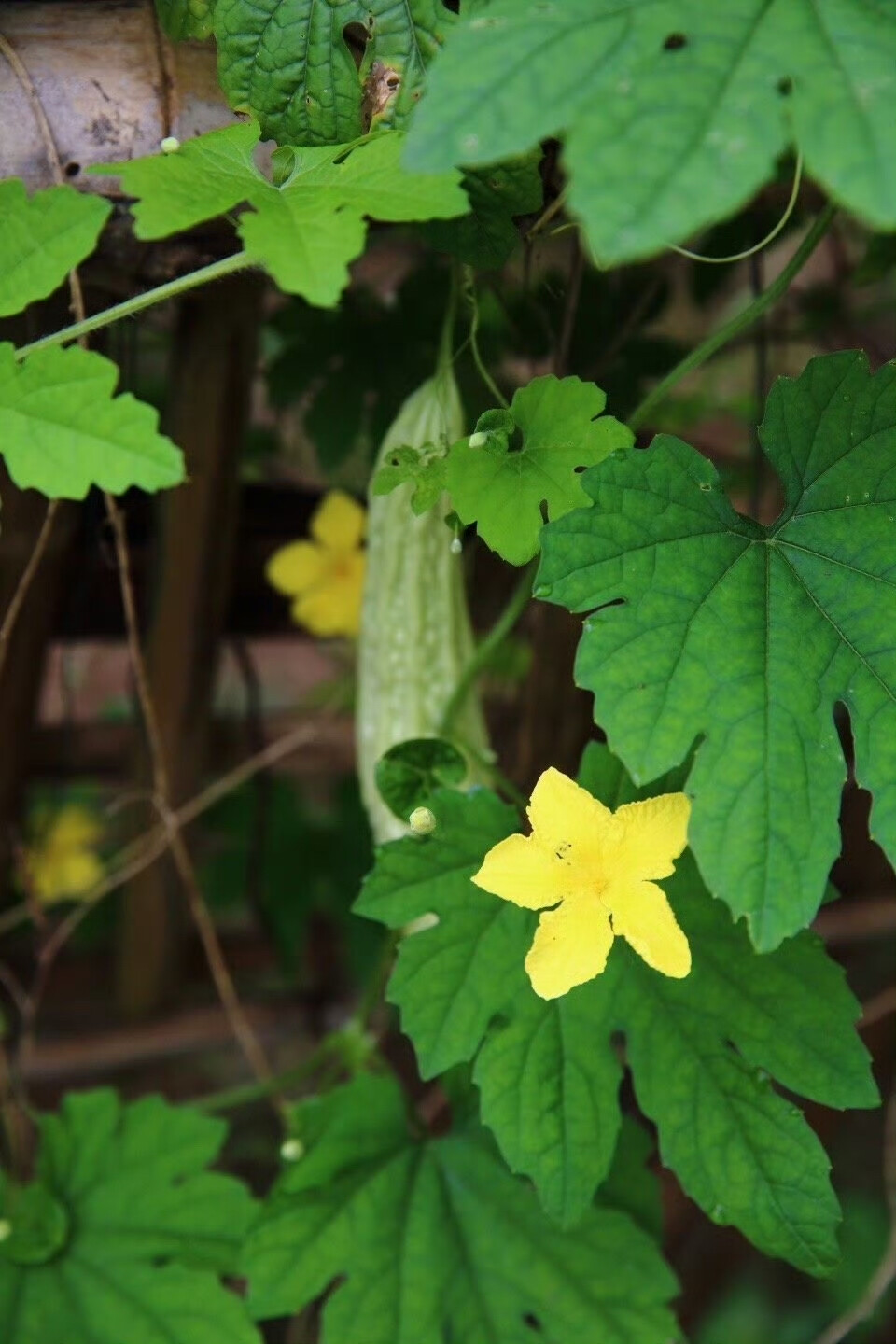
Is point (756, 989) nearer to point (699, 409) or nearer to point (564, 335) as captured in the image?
point (564, 335)

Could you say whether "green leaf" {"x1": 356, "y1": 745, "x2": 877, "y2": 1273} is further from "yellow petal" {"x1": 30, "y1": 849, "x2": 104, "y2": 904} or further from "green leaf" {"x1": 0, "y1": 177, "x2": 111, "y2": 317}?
"yellow petal" {"x1": 30, "y1": 849, "x2": 104, "y2": 904}

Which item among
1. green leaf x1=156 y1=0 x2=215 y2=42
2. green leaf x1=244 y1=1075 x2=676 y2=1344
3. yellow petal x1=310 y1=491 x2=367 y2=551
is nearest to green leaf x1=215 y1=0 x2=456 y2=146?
green leaf x1=156 y1=0 x2=215 y2=42

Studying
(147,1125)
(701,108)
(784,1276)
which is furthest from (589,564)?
(784,1276)

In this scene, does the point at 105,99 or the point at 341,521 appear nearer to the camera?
the point at 105,99

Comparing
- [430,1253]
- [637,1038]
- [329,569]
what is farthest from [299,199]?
[430,1253]

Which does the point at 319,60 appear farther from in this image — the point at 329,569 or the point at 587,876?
the point at 329,569

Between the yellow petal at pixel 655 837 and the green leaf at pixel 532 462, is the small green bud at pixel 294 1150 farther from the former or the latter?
the green leaf at pixel 532 462
